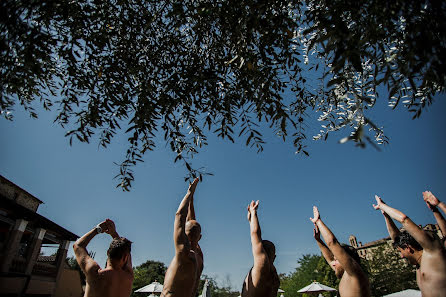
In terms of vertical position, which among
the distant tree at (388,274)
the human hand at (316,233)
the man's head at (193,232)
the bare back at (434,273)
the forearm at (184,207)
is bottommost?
the bare back at (434,273)

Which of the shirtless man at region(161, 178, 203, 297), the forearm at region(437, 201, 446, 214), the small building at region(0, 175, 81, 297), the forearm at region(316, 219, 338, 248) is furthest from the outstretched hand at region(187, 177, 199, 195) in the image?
the small building at region(0, 175, 81, 297)

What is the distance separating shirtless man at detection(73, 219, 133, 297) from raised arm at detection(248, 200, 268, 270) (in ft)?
6.26

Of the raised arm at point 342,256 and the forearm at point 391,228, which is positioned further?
the forearm at point 391,228

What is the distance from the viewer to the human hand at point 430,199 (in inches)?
156

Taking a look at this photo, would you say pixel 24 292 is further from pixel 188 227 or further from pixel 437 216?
pixel 437 216

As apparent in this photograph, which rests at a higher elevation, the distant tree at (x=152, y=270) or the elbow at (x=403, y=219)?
the distant tree at (x=152, y=270)

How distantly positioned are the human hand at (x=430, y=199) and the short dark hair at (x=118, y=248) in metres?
4.85

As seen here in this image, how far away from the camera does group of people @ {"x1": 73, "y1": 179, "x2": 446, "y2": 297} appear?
302 centimetres

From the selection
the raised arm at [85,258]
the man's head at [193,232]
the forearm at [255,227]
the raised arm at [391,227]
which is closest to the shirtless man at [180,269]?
the man's head at [193,232]

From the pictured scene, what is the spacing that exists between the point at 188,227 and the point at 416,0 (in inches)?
142

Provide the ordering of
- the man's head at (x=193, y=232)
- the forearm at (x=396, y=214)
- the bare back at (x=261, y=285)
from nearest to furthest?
the bare back at (x=261, y=285)
the forearm at (x=396, y=214)
the man's head at (x=193, y=232)

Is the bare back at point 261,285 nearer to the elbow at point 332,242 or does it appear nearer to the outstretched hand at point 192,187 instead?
the elbow at point 332,242

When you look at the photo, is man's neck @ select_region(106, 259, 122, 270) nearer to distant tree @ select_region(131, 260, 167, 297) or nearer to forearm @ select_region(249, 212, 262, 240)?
forearm @ select_region(249, 212, 262, 240)

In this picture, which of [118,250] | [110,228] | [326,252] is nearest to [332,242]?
[326,252]
